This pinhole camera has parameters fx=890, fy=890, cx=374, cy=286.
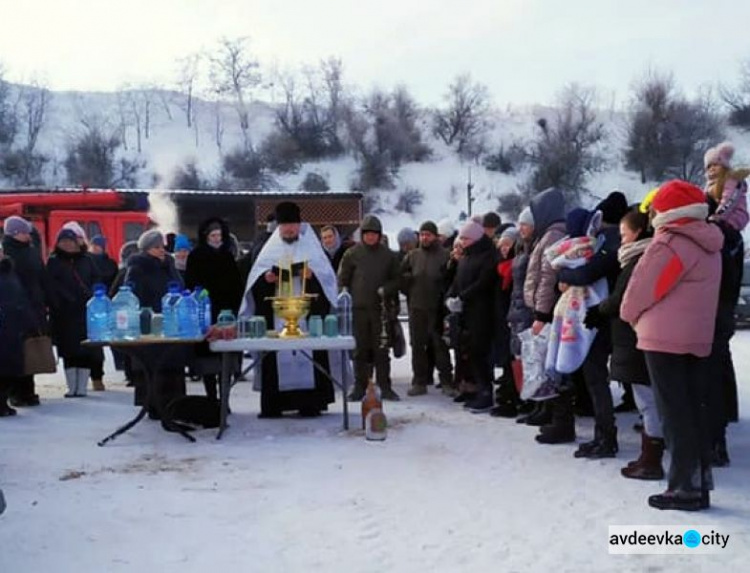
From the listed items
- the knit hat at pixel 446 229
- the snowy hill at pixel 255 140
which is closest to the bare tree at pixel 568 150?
the snowy hill at pixel 255 140

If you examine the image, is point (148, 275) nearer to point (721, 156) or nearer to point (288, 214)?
point (288, 214)

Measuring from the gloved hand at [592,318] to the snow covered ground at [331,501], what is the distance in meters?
0.87

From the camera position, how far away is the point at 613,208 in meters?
5.98

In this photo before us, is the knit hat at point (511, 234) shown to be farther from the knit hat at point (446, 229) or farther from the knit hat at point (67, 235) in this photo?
the knit hat at point (67, 235)

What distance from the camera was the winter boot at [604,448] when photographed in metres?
5.75

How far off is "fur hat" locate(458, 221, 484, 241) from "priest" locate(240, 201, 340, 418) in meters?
1.24

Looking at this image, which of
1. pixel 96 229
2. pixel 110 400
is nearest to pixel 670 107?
pixel 96 229

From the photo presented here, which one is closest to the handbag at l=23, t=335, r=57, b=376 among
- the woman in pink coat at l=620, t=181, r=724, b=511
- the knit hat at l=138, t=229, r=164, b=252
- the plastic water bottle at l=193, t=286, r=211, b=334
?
the knit hat at l=138, t=229, r=164, b=252

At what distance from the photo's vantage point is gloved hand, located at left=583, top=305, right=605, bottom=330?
559 centimetres

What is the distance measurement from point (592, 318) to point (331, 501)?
6.60 feet

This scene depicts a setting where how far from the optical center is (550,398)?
6.27m

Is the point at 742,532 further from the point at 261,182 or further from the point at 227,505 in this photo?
the point at 261,182

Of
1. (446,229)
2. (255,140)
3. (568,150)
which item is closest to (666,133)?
(568,150)

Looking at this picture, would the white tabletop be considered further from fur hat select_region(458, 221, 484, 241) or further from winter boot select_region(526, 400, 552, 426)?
fur hat select_region(458, 221, 484, 241)
